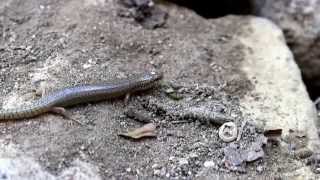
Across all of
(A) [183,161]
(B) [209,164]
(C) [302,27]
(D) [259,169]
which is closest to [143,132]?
(A) [183,161]

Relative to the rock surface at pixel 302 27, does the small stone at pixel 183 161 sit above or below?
below

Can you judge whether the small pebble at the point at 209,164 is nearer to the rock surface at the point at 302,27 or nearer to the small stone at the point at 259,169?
the small stone at the point at 259,169

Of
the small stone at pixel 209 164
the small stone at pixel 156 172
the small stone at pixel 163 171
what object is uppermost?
the small stone at pixel 209 164

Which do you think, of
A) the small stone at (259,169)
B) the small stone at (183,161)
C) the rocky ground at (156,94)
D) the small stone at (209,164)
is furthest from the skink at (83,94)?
the small stone at (259,169)

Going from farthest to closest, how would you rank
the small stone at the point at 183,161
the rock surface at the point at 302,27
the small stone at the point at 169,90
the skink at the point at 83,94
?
the rock surface at the point at 302,27 < the small stone at the point at 169,90 < the skink at the point at 83,94 < the small stone at the point at 183,161

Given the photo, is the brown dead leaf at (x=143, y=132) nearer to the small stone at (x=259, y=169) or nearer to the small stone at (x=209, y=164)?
the small stone at (x=209, y=164)

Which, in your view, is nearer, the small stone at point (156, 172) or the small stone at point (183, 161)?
the small stone at point (156, 172)

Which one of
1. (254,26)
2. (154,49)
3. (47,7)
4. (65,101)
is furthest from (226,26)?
(65,101)

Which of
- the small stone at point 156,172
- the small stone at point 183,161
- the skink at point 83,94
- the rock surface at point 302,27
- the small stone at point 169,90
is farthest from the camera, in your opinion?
the rock surface at point 302,27
